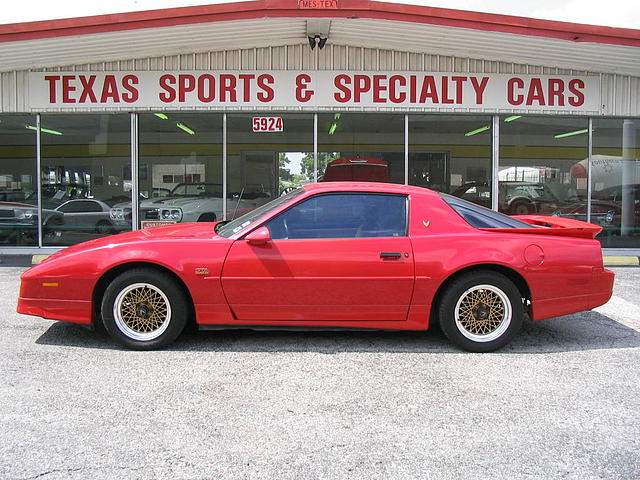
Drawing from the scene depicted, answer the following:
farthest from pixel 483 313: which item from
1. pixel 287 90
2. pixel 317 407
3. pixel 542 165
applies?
pixel 542 165

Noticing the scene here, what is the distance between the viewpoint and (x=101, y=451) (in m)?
2.83

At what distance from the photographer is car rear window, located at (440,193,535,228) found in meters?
4.66

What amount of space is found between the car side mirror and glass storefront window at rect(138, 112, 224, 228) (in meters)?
6.26

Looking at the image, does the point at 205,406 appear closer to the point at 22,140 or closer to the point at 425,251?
the point at 425,251

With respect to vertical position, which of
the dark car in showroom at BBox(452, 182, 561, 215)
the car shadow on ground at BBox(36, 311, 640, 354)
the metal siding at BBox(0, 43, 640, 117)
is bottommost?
the car shadow on ground at BBox(36, 311, 640, 354)

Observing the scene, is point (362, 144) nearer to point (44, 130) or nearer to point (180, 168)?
point (180, 168)

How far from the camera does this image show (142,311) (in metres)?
4.41

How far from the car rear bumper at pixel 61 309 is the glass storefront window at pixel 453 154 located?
7.20 meters

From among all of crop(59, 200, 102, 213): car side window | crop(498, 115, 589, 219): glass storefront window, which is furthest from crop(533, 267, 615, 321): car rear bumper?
crop(59, 200, 102, 213): car side window

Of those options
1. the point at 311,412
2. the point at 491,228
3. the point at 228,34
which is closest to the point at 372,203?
the point at 491,228

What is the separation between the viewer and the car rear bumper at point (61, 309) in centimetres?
440

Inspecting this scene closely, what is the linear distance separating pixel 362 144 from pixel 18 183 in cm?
668

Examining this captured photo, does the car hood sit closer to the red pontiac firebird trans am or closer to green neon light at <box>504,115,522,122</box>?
the red pontiac firebird trans am

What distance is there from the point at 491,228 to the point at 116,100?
7.68 metres
